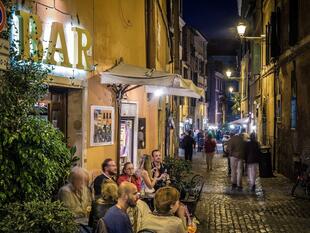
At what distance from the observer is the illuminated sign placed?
7.41 meters

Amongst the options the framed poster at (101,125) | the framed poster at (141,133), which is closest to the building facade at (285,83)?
the framed poster at (141,133)

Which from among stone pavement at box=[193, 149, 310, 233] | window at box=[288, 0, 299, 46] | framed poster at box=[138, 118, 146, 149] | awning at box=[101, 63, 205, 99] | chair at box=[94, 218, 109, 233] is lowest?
stone pavement at box=[193, 149, 310, 233]

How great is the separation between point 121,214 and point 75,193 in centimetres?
190

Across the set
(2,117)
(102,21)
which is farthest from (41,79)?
(102,21)

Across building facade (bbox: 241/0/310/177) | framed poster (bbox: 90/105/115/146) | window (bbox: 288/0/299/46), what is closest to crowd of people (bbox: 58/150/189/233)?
framed poster (bbox: 90/105/115/146)

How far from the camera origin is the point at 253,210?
42.5ft

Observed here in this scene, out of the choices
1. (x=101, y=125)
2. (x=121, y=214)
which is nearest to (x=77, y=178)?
(x=121, y=214)

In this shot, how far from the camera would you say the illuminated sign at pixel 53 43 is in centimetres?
741

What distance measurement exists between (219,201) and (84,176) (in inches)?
305

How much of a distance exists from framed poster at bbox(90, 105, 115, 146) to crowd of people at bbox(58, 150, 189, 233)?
105 centimetres

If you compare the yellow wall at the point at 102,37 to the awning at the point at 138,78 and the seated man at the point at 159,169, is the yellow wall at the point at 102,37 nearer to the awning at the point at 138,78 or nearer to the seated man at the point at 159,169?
the awning at the point at 138,78

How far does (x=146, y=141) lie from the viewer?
15.1m

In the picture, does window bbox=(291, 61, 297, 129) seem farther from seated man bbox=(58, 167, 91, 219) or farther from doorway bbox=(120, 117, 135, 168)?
seated man bbox=(58, 167, 91, 219)

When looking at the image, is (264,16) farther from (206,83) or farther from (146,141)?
(206,83)
